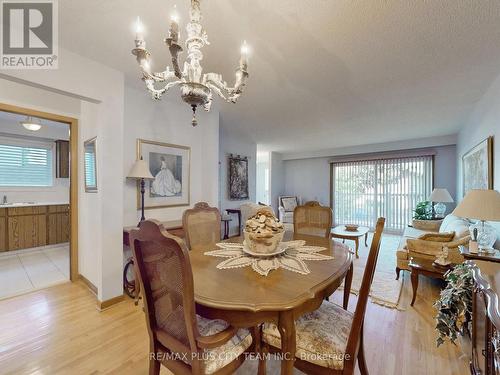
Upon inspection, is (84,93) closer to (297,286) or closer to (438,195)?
(297,286)

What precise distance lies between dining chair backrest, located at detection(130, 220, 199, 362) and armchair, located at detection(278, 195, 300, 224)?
18.5 ft

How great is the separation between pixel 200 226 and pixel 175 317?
110 centimetres

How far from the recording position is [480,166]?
9.99 feet

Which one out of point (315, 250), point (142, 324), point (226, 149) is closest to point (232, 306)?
point (315, 250)

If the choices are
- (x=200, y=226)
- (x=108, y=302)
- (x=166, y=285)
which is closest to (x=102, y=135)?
(x=200, y=226)

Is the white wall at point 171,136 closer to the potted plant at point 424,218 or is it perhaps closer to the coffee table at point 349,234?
the coffee table at point 349,234

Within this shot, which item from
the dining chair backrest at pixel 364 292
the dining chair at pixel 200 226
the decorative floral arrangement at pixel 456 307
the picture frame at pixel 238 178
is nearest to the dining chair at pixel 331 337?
the dining chair backrest at pixel 364 292

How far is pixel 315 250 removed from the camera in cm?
163

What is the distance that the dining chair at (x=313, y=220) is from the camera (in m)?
2.29

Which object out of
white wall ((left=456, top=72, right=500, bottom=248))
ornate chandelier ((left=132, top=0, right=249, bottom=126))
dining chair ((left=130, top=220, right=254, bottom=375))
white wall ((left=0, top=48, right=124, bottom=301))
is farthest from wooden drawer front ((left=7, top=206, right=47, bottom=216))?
white wall ((left=456, top=72, right=500, bottom=248))

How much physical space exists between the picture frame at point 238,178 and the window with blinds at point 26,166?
12.0 ft

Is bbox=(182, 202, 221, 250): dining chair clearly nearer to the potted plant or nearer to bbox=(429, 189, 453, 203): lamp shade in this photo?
the potted plant

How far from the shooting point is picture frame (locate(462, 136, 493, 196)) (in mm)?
2629

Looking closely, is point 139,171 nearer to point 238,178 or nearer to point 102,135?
point 102,135
